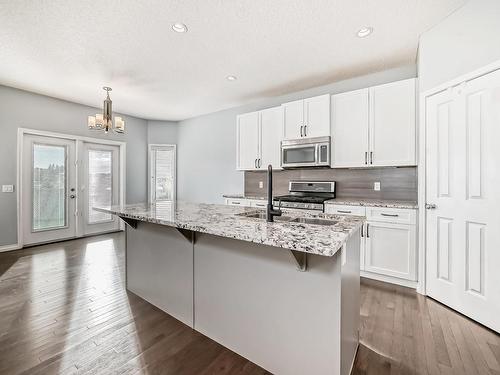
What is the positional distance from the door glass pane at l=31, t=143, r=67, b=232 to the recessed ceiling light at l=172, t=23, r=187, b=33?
3621 millimetres

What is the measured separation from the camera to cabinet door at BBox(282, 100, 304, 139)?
141 inches

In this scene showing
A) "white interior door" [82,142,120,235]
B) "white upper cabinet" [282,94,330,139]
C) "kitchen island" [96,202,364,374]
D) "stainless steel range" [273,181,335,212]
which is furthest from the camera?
"white interior door" [82,142,120,235]

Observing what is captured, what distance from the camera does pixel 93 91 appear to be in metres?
4.00

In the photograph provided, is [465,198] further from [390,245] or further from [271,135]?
[271,135]

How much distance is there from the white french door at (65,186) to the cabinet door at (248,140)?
2982 millimetres

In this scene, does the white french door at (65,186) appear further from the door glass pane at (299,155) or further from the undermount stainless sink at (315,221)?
the undermount stainless sink at (315,221)

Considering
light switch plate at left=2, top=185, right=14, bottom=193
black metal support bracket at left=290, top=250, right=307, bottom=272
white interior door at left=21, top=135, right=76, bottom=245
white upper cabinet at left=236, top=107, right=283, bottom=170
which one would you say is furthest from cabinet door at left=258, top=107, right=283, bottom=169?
light switch plate at left=2, top=185, right=14, bottom=193

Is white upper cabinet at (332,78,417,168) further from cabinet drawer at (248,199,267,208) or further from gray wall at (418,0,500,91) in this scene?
cabinet drawer at (248,199,267,208)

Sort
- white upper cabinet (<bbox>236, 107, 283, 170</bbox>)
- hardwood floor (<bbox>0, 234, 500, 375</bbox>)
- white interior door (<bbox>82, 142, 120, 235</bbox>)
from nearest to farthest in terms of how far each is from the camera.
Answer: hardwood floor (<bbox>0, 234, 500, 375</bbox>)
white upper cabinet (<bbox>236, 107, 283, 170</bbox>)
white interior door (<bbox>82, 142, 120, 235</bbox>)

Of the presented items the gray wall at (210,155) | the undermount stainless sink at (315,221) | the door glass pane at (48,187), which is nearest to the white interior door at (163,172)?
the gray wall at (210,155)

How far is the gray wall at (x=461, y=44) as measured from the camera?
6.37 feet

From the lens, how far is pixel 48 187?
14.4ft

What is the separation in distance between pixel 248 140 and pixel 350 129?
5.65 ft

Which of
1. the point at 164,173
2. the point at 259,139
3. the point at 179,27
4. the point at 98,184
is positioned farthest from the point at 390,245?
the point at 98,184
